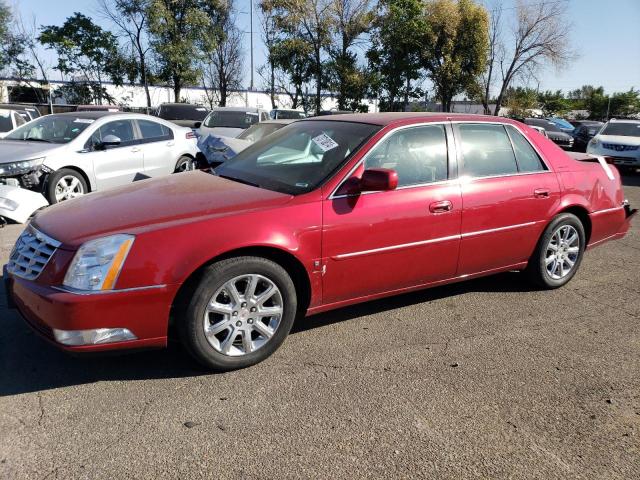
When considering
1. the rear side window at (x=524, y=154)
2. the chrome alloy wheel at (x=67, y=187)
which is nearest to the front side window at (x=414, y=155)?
the rear side window at (x=524, y=154)

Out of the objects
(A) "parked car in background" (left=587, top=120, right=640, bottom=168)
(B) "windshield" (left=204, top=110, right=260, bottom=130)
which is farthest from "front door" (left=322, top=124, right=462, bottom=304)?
(A) "parked car in background" (left=587, top=120, right=640, bottom=168)

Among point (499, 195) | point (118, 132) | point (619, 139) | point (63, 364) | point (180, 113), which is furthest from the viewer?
point (180, 113)

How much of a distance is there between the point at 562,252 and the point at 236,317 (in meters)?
3.20

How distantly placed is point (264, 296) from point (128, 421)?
104cm

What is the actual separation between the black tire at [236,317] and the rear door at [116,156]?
5318mm

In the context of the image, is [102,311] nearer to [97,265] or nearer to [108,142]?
[97,265]

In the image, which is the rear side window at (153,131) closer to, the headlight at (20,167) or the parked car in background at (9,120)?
the headlight at (20,167)

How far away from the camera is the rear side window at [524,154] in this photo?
4.56 metres

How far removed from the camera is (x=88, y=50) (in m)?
25.6

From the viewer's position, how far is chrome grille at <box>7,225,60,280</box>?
3090 mm

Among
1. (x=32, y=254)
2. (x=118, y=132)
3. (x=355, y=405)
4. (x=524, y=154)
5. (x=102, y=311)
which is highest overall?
Result: (x=524, y=154)

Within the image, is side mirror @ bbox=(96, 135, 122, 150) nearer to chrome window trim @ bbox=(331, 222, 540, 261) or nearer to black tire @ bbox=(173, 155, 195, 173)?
black tire @ bbox=(173, 155, 195, 173)

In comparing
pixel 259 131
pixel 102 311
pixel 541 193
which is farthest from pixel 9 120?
pixel 541 193

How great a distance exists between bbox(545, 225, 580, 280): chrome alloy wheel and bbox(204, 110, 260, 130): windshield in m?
9.55
